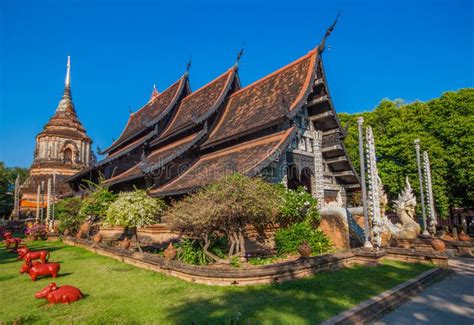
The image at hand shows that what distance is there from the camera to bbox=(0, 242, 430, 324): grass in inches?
199

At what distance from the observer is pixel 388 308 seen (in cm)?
563

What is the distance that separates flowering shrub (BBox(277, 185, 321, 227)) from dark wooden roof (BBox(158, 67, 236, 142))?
21.4 ft

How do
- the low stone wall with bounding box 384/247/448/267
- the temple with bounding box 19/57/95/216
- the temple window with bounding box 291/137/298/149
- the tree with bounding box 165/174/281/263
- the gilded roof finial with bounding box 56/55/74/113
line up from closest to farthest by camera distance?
the tree with bounding box 165/174/281/263
the low stone wall with bounding box 384/247/448/267
the temple window with bounding box 291/137/298/149
the temple with bounding box 19/57/95/216
the gilded roof finial with bounding box 56/55/74/113

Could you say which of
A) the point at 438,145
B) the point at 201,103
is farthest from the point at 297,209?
the point at 438,145

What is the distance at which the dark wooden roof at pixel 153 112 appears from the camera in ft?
61.8

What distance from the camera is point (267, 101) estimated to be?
51.0 feet

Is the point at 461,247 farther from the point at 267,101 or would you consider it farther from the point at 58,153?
the point at 58,153

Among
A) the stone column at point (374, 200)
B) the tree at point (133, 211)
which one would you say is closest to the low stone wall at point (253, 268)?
the stone column at point (374, 200)

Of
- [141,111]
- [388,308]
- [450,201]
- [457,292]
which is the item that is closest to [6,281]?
[388,308]

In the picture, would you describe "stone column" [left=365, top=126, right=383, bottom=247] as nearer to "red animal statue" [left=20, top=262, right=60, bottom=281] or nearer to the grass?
the grass

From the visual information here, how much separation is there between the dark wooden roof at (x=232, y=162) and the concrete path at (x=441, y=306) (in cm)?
595

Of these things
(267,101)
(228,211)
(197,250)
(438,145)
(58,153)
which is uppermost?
(58,153)

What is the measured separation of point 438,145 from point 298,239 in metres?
17.6

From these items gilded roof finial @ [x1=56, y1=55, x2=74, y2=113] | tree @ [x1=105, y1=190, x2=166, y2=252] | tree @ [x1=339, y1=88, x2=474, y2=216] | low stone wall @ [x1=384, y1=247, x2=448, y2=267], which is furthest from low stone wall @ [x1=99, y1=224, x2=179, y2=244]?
gilded roof finial @ [x1=56, y1=55, x2=74, y2=113]
